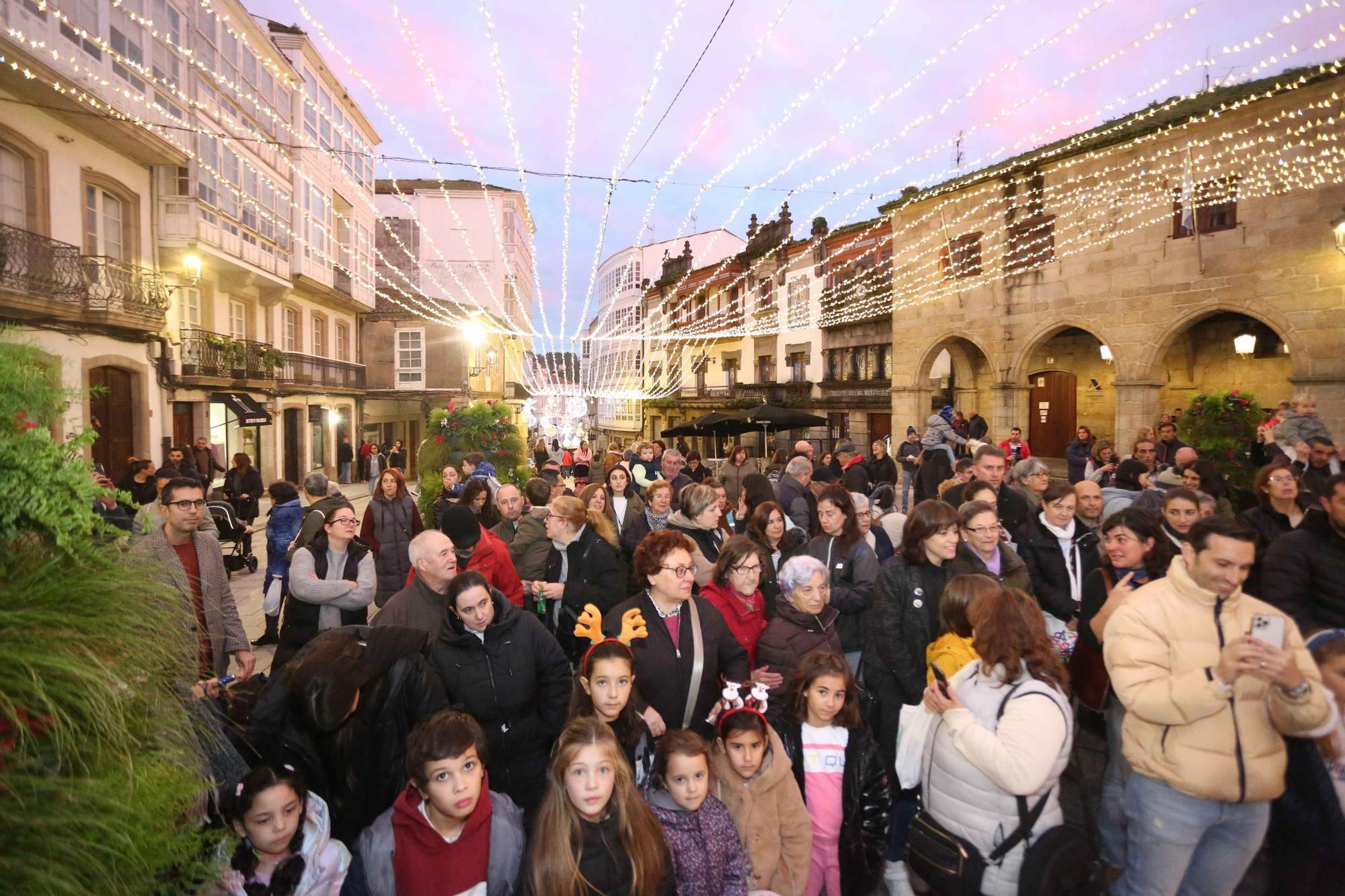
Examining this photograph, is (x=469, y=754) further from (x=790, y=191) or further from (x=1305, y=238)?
(x=1305, y=238)

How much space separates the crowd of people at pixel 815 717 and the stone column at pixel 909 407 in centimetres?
1505

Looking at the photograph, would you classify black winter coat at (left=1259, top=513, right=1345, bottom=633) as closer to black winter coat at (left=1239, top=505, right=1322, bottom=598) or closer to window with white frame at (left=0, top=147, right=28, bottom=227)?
black winter coat at (left=1239, top=505, right=1322, bottom=598)

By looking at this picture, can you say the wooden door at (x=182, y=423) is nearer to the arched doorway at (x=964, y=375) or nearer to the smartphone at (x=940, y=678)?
the smartphone at (x=940, y=678)

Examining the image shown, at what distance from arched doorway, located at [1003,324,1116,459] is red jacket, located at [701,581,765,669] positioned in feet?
48.8

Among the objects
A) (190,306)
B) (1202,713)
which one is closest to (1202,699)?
(1202,713)

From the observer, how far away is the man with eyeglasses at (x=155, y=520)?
1944 mm

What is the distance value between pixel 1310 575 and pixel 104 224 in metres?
17.5

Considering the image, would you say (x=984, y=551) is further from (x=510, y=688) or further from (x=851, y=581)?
(x=510, y=688)

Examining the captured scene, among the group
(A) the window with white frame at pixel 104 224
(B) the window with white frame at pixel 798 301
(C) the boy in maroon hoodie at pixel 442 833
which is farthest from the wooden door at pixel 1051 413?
(A) the window with white frame at pixel 104 224

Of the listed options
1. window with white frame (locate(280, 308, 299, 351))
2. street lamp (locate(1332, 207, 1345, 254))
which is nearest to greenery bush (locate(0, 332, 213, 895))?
street lamp (locate(1332, 207, 1345, 254))

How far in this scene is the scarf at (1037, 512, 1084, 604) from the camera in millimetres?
4336

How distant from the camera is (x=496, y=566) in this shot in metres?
4.52

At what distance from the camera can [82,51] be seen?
36.6ft

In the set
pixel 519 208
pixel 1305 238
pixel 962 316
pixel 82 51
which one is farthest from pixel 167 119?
pixel 519 208
